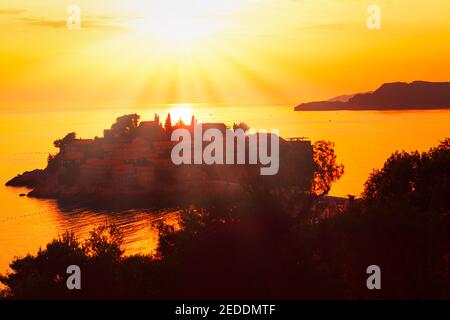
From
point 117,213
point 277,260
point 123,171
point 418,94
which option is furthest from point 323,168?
point 418,94

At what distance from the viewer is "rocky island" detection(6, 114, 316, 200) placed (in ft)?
222

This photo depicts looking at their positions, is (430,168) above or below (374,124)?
below

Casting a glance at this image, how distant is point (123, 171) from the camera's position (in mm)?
72312

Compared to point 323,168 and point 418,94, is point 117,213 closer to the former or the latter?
point 323,168

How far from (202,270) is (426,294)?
5.36 meters

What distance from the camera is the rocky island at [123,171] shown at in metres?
67.6

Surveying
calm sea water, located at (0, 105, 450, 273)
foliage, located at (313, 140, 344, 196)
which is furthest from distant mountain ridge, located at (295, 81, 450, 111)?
foliage, located at (313, 140, 344, 196)

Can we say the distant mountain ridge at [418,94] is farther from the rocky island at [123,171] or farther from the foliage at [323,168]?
the foliage at [323,168]

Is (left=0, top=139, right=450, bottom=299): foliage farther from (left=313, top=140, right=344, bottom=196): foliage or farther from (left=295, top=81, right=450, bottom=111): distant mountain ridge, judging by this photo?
(left=295, top=81, right=450, bottom=111): distant mountain ridge

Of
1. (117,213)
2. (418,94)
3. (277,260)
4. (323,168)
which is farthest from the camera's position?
(418,94)

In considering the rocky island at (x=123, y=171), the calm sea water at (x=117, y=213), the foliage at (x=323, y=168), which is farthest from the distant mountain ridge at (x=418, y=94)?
the foliage at (x=323, y=168)

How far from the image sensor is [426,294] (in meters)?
14.5
